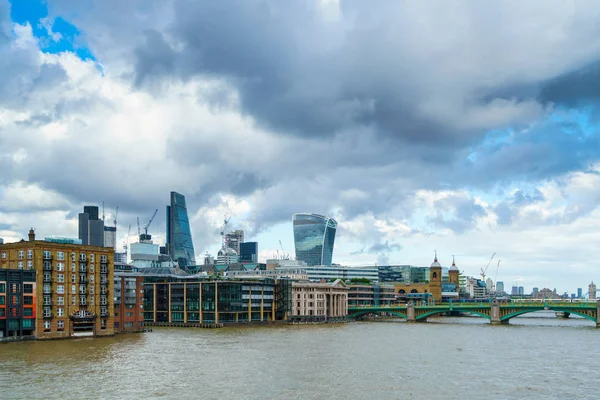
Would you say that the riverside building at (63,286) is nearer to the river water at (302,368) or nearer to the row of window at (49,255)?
the row of window at (49,255)

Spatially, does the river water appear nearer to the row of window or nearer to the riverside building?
the riverside building

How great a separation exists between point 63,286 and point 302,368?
6905 cm

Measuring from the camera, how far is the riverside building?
14925cm

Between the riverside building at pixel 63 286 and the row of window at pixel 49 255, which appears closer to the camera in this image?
the riverside building at pixel 63 286

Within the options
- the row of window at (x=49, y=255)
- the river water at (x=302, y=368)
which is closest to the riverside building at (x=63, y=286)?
the row of window at (x=49, y=255)

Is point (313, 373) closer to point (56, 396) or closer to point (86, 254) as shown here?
point (56, 396)

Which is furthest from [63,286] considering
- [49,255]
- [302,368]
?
[302,368]

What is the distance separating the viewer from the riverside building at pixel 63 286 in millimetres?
149250

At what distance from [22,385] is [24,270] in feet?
198

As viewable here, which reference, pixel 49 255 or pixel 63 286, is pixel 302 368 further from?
pixel 49 255

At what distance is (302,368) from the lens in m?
110

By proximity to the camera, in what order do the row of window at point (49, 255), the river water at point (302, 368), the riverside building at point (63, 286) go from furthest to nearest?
the row of window at point (49, 255) → the riverside building at point (63, 286) → the river water at point (302, 368)

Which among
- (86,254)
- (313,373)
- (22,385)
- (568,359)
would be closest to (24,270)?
(86,254)

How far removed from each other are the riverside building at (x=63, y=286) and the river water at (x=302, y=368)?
258 inches
